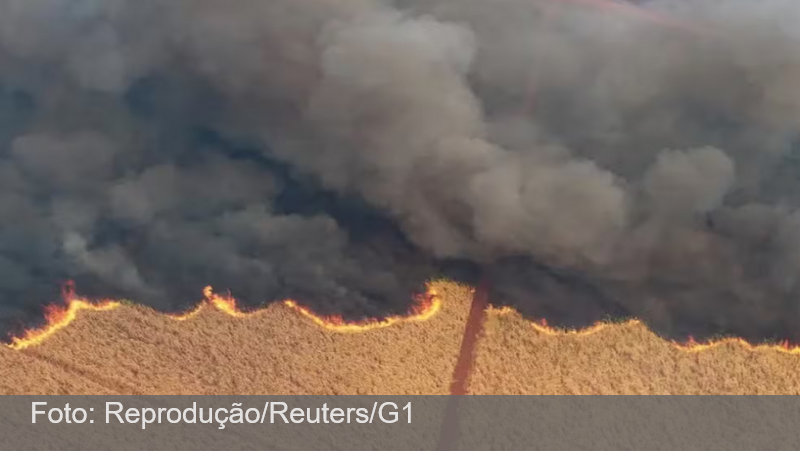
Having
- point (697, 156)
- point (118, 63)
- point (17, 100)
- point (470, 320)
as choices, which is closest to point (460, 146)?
point (470, 320)

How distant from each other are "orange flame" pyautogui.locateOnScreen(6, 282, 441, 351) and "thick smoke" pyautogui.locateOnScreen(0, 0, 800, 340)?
2.4 inches

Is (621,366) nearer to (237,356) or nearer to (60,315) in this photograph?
(237,356)

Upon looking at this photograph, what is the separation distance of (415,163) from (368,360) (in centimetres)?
85

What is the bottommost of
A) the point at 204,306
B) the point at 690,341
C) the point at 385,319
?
the point at 204,306

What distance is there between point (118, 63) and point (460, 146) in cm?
162

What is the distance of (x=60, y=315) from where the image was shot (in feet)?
11.3

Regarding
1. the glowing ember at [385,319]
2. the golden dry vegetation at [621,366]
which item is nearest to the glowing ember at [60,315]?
the glowing ember at [385,319]

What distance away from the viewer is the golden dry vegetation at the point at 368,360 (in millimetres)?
3273

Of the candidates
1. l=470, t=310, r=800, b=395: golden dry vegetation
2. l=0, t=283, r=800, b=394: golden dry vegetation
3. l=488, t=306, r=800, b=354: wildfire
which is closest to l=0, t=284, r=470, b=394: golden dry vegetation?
l=0, t=283, r=800, b=394: golden dry vegetation

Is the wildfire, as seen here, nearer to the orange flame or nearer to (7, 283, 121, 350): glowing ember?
the orange flame

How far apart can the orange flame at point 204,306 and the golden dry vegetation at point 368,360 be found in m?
0.02

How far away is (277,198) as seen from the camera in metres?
3.47

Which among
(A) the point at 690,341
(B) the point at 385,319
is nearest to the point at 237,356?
(B) the point at 385,319
